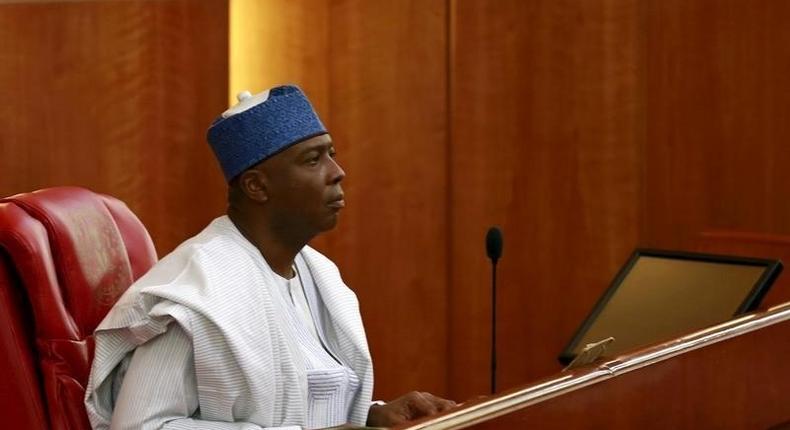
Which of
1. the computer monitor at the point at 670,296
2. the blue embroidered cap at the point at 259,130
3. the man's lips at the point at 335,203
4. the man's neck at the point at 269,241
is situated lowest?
the computer monitor at the point at 670,296

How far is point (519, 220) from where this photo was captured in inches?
187

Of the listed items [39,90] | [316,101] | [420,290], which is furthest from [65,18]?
[420,290]

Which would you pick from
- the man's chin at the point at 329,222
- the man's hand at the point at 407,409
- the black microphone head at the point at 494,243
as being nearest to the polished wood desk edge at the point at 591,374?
the man's hand at the point at 407,409

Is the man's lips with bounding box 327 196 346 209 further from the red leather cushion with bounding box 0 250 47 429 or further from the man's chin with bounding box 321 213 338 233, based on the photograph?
the red leather cushion with bounding box 0 250 47 429

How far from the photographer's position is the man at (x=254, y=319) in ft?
6.67

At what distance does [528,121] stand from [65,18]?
1.78m

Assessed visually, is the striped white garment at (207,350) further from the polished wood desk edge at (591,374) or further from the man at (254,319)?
the polished wood desk edge at (591,374)

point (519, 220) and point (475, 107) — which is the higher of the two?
point (475, 107)

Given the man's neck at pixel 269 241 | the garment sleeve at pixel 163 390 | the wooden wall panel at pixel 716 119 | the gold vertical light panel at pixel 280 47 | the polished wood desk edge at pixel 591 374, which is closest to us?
the polished wood desk edge at pixel 591 374

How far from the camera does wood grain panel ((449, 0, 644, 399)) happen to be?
Answer: 4.71 m

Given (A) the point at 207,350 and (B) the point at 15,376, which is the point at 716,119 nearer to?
(A) the point at 207,350

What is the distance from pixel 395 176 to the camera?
4754mm

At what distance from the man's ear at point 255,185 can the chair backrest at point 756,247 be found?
1853mm

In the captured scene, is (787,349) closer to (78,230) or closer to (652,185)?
(78,230)
